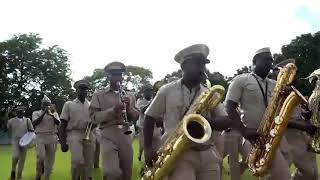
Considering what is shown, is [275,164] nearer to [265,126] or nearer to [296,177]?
[265,126]

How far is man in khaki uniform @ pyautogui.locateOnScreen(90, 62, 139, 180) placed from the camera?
8.94 m

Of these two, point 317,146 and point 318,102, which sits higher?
point 318,102

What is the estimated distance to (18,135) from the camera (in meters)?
16.1

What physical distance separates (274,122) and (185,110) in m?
1.48

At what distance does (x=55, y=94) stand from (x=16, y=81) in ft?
15.8

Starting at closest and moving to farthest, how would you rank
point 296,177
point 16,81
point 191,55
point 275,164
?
point 191,55, point 275,164, point 296,177, point 16,81

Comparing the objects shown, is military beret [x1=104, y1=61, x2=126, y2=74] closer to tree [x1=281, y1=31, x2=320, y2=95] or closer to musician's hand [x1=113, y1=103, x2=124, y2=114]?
musician's hand [x1=113, y1=103, x2=124, y2=114]

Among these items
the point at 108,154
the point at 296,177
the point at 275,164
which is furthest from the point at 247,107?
the point at 108,154

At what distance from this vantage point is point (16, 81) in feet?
219

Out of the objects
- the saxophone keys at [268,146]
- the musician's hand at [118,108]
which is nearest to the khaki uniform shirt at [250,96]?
the saxophone keys at [268,146]

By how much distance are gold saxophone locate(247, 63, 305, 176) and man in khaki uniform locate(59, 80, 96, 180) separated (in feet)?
15.5

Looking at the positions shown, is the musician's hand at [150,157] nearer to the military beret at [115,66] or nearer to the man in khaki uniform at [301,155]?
the man in khaki uniform at [301,155]

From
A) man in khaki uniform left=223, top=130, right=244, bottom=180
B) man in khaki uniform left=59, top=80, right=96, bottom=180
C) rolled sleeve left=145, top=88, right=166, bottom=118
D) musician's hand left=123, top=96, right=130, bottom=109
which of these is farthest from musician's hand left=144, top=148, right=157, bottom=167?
man in khaki uniform left=59, top=80, right=96, bottom=180

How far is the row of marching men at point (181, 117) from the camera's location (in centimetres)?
630
